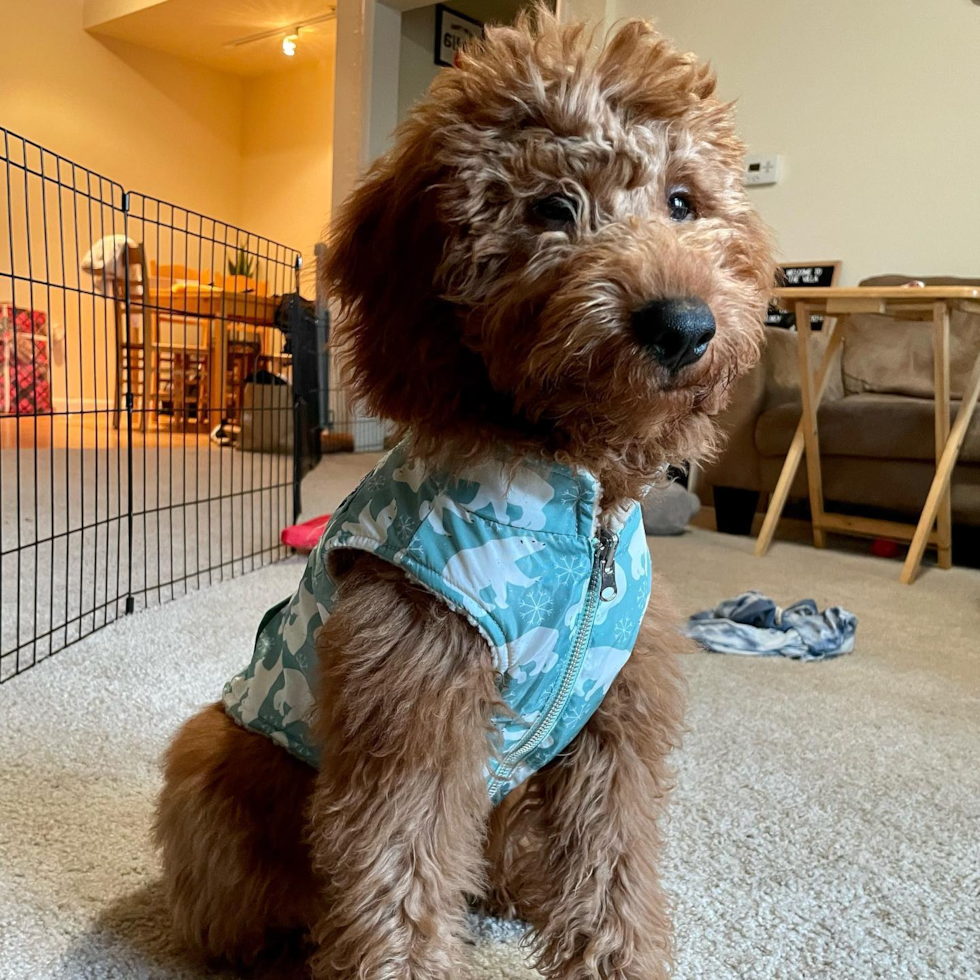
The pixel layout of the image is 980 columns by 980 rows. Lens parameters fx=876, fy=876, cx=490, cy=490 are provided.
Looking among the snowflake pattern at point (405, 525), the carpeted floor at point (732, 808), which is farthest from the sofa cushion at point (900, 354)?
the snowflake pattern at point (405, 525)

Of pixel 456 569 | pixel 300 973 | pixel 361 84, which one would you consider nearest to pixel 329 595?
pixel 456 569

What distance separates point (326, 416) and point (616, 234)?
155 inches

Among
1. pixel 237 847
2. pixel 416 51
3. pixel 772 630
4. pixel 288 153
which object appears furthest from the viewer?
pixel 288 153

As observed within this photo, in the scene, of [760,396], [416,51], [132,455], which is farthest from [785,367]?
[416,51]

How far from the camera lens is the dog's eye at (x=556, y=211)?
75cm

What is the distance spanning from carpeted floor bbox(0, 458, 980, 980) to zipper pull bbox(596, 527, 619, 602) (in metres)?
0.46

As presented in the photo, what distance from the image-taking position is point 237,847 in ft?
2.89

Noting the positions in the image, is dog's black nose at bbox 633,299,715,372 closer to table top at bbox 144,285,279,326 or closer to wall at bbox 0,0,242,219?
table top at bbox 144,285,279,326

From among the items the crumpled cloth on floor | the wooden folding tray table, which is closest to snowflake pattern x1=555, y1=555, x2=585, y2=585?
the crumpled cloth on floor

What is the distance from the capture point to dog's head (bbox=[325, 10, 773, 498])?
2.25 feet

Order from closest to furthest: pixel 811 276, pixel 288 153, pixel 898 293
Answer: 1. pixel 898 293
2. pixel 811 276
3. pixel 288 153

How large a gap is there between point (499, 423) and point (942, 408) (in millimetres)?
2525

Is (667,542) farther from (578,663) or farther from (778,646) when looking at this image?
(578,663)

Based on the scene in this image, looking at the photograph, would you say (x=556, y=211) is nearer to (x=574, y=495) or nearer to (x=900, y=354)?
(x=574, y=495)
